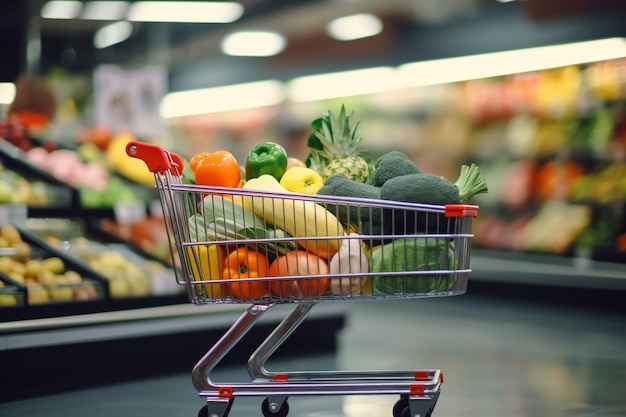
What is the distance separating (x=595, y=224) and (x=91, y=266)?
4.68 meters

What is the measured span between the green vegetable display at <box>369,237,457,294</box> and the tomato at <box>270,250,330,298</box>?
0.15m

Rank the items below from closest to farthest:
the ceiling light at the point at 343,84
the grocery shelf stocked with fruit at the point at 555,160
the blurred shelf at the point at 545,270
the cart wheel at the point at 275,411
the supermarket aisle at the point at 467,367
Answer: the cart wheel at the point at 275,411, the supermarket aisle at the point at 467,367, the blurred shelf at the point at 545,270, the grocery shelf stocked with fruit at the point at 555,160, the ceiling light at the point at 343,84

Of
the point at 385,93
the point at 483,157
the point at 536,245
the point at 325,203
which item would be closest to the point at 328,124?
the point at 325,203

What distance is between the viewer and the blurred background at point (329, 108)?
17.3ft

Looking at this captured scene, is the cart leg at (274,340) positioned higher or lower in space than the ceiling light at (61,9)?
lower

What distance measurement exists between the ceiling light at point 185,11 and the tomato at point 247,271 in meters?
8.02

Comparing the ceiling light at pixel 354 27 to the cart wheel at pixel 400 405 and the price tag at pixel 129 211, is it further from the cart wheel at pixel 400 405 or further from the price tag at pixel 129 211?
the cart wheel at pixel 400 405

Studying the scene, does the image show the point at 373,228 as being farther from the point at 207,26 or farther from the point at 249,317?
the point at 207,26

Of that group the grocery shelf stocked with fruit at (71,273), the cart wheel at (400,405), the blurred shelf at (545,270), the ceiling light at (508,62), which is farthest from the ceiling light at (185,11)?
the cart wheel at (400,405)

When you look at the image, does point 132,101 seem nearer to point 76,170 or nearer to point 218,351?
point 76,170

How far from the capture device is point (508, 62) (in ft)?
27.7

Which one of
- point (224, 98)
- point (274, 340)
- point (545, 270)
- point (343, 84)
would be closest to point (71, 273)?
point (274, 340)

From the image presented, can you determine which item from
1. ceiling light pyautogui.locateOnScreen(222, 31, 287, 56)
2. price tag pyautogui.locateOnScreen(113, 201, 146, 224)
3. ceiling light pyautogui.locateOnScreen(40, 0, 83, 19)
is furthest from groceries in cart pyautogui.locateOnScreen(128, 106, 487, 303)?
ceiling light pyautogui.locateOnScreen(222, 31, 287, 56)

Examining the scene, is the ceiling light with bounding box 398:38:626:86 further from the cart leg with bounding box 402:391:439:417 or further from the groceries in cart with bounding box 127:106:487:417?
the cart leg with bounding box 402:391:439:417
